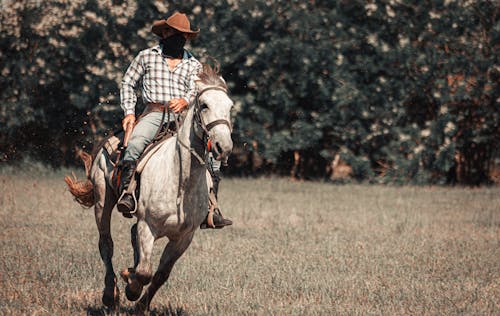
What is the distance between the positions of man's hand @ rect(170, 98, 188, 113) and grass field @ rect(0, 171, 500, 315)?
2015 millimetres

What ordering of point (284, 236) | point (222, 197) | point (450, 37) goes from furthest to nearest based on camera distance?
point (450, 37)
point (222, 197)
point (284, 236)

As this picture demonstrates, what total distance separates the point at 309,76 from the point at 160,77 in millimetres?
18391

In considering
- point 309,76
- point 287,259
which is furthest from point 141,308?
point 309,76

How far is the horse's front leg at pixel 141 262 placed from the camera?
721 cm

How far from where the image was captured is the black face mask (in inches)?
323

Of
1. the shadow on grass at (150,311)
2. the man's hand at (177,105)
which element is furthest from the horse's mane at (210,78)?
the shadow on grass at (150,311)

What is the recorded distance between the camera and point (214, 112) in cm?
648

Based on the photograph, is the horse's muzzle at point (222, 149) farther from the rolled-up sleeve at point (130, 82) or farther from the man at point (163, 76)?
the rolled-up sleeve at point (130, 82)

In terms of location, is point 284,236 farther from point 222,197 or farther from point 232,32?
point 232,32

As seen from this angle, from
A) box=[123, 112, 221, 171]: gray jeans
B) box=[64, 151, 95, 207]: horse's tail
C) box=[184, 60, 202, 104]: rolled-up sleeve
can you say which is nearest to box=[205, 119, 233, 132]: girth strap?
box=[123, 112, 221, 171]: gray jeans

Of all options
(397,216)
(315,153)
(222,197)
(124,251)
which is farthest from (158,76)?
(315,153)

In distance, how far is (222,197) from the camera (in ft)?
65.4

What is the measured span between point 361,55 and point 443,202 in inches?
292

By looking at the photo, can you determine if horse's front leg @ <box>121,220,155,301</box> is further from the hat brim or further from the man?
the hat brim
